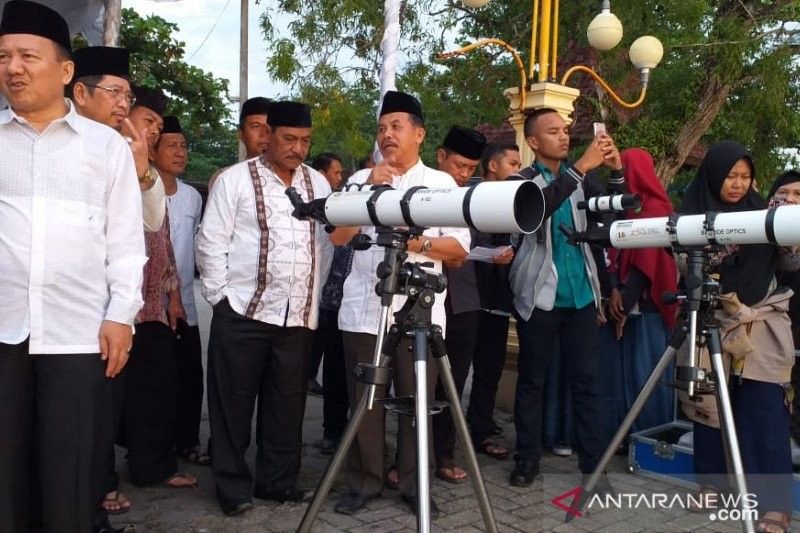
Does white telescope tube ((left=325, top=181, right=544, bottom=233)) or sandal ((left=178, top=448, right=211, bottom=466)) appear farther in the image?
sandal ((left=178, top=448, right=211, bottom=466))

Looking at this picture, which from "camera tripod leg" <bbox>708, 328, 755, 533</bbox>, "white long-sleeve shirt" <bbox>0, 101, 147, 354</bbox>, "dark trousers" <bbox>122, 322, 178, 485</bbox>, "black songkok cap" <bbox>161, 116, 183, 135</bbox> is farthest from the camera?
"black songkok cap" <bbox>161, 116, 183, 135</bbox>

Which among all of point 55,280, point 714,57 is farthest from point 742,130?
point 55,280

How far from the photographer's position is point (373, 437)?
12.6 feet

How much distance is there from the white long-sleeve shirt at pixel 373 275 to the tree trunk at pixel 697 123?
9002 millimetres

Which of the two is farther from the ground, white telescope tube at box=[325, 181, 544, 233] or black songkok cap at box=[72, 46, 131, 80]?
black songkok cap at box=[72, 46, 131, 80]

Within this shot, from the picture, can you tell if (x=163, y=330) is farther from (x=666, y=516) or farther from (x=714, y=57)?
(x=714, y=57)

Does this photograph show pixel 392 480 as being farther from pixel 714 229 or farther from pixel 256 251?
pixel 714 229

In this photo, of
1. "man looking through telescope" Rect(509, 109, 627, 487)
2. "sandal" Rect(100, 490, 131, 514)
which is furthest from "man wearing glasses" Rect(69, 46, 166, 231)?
"man looking through telescope" Rect(509, 109, 627, 487)

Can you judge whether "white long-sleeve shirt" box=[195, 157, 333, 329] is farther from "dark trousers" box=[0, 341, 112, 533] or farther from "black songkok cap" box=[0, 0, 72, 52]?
"black songkok cap" box=[0, 0, 72, 52]

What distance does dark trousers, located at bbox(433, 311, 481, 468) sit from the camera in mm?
4297

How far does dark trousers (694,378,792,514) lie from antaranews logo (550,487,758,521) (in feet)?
0.39

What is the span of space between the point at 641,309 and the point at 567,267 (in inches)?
38.9

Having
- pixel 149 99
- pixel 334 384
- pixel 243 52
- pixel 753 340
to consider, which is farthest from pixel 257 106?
pixel 243 52

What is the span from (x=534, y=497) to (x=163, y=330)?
208 centimetres
